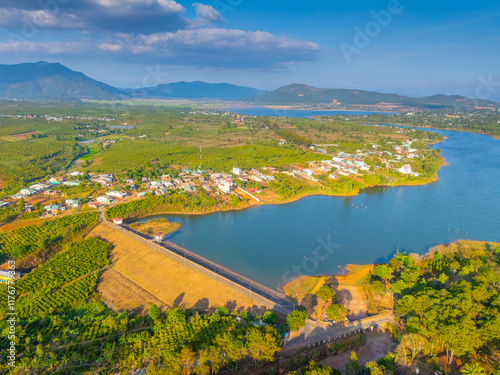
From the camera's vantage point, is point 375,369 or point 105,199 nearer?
point 375,369

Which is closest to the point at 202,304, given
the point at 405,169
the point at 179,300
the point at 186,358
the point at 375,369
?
the point at 179,300

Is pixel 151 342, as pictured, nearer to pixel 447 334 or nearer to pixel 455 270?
pixel 447 334

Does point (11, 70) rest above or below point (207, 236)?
A: above

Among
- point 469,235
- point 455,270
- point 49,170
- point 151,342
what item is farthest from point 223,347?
point 49,170

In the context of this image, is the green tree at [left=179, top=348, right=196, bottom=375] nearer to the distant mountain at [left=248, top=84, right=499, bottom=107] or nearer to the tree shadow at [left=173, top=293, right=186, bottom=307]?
the tree shadow at [left=173, top=293, right=186, bottom=307]

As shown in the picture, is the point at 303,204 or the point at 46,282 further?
the point at 303,204

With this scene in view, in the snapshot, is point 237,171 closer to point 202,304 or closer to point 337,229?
point 337,229
